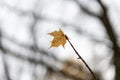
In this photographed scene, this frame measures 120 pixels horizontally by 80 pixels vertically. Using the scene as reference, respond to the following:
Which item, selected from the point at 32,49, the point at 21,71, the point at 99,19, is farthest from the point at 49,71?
the point at 99,19

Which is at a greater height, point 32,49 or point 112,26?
point 112,26

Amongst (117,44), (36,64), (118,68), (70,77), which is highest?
(117,44)

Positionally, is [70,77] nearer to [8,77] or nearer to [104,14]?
→ [104,14]

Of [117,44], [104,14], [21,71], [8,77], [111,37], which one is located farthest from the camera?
[104,14]

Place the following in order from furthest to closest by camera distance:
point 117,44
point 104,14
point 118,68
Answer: point 104,14 < point 117,44 < point 118,68

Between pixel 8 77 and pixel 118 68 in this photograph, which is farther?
pixel 118 68

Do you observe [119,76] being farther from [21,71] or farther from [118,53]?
[21,71]

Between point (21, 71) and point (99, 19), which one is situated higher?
point (99, 19)

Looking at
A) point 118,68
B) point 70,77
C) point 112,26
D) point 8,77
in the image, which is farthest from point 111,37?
point 8,77

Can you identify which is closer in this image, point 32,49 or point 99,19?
point 32,49
